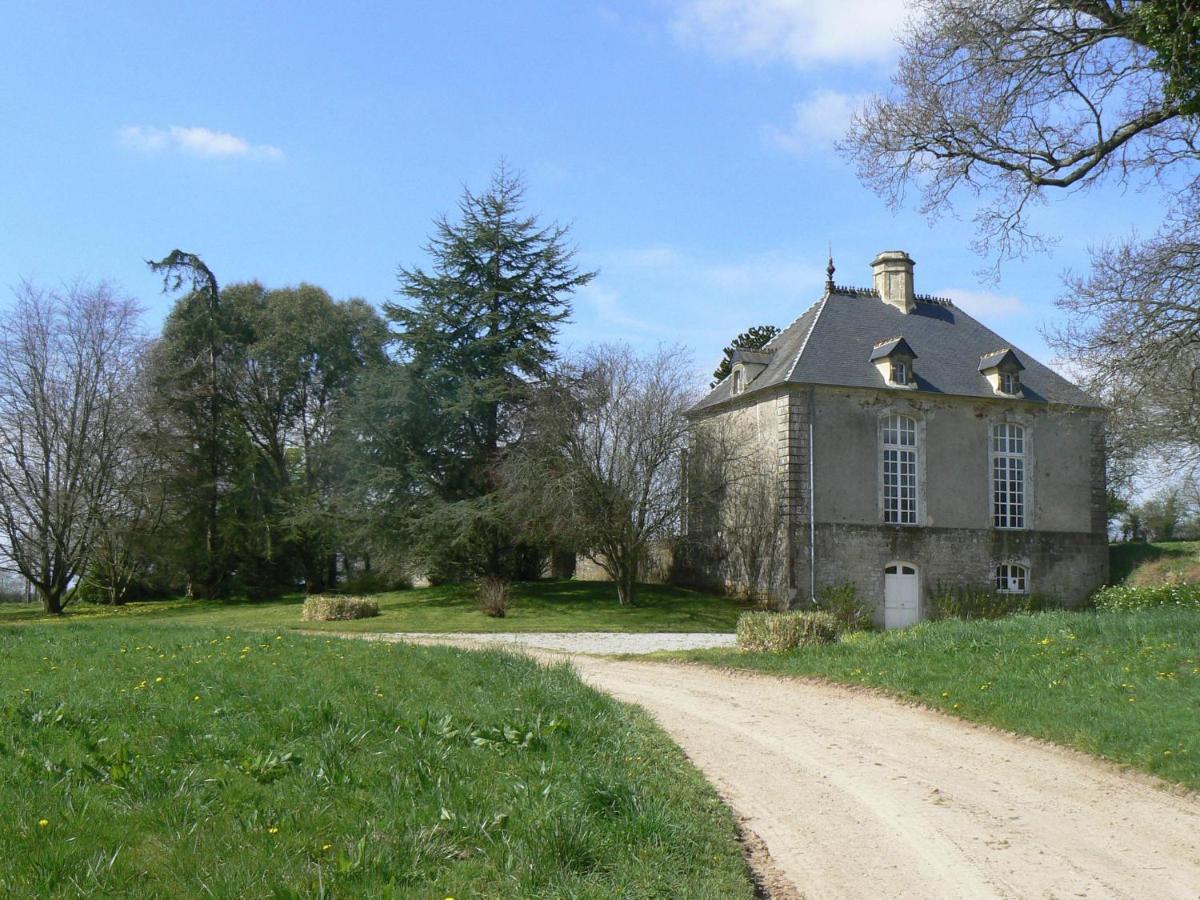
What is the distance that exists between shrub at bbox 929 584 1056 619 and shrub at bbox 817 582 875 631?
2199mm

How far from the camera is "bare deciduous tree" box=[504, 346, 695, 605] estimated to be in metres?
28.8

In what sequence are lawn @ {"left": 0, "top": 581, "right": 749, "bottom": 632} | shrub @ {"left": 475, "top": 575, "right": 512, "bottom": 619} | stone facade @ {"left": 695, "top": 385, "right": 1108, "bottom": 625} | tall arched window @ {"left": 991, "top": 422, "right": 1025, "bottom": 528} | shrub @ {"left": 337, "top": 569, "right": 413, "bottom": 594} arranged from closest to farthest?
lawn @ {"left": 0, "top": 581, "right": 749, "bottom": 632} → shrub @ {"left": 475, "top": 575, "right": 512, "bottom": 619} → stone facade @ {"left": 695, "top": 385, "right": 1108, "bottom": 625} → tall arched window @ {"left": 991, "top": 422, "right": 1025, "bottom": 528} → shrub @ {"left": 337, "top": 569, "right": 413, "bottom": 594}

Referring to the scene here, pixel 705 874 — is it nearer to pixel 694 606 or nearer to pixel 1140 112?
pixel 1140 112

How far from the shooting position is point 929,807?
283 inches

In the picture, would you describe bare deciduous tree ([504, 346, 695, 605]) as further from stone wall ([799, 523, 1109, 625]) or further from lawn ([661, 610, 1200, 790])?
lawn ([661, 610, 1200, 790])

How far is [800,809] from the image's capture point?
282 inches

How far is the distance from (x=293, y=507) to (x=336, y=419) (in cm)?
364

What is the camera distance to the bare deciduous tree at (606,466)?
2878cm

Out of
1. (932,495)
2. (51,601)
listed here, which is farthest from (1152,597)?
(51,601)

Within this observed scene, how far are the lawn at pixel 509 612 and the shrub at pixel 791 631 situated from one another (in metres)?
8.85

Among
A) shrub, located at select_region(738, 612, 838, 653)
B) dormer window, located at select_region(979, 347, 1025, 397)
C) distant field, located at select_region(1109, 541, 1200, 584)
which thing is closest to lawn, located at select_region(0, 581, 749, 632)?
shrub, located at select_region(738, 612, 838, 653)

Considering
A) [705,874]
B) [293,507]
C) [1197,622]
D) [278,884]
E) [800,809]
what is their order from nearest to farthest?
[278,884] < [705,874] < [800,809] < [1197,622] < [293,507]

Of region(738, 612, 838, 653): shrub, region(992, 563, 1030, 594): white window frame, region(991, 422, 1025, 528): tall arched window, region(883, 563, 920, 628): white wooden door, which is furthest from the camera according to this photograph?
region(991, 422, 1025, 528): tall arched window

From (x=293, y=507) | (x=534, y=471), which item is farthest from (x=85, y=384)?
(x=534, y=471)
